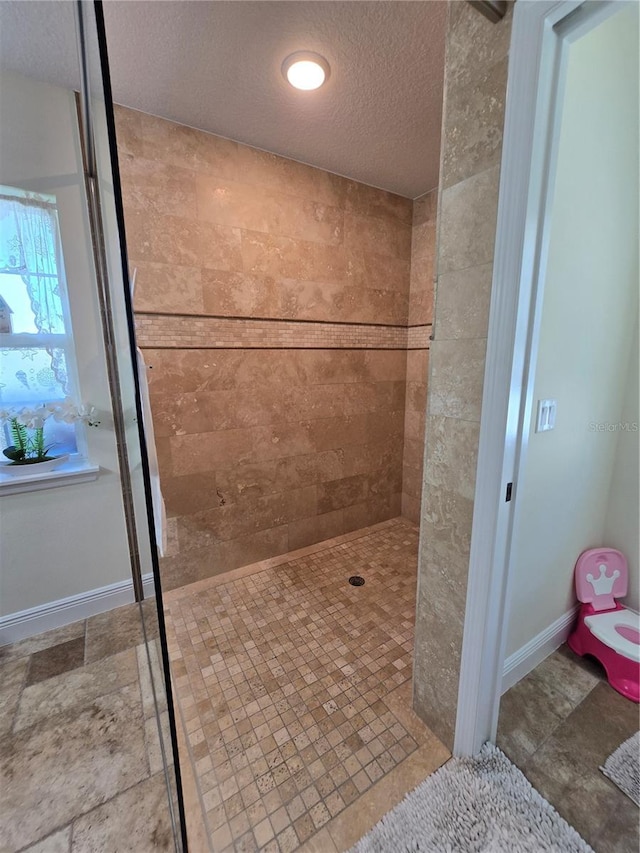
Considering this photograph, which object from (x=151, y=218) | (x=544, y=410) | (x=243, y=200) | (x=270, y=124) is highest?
(x=270, y=124)

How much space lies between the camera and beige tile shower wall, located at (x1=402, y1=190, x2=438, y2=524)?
2.55 metres

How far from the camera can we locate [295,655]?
5.31 ft

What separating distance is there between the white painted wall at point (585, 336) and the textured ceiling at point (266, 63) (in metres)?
0.64

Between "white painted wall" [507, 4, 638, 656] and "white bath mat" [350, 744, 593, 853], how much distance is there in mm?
458

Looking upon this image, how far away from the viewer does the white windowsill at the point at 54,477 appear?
63.1 inches

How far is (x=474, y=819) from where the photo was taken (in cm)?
101

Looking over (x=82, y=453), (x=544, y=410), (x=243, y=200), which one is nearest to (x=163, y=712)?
(x=82, y=453)

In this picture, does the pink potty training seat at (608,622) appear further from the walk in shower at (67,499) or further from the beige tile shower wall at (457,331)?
the walk in shower at (67,499)

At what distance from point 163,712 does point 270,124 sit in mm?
2615

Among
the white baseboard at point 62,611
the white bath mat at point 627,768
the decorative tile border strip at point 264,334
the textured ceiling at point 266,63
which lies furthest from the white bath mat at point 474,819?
the textured ceiling at point 266,63

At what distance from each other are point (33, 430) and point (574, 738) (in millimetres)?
2645

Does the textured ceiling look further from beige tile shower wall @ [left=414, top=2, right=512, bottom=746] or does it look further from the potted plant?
the potted plant

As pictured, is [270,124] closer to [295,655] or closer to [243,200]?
[243,200]

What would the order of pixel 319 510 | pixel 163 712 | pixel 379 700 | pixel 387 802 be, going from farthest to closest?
pixel 319 510
pixel 379 700
pixel 163 712
pixel 387 802
